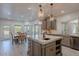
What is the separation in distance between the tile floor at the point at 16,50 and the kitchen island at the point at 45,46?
12 cm

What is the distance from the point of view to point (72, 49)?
262cm

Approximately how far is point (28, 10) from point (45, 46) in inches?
35.5

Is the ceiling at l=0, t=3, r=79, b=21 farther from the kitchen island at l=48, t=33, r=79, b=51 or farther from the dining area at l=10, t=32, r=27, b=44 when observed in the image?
the kitchen island at l=48, t=33, r=79, b=51

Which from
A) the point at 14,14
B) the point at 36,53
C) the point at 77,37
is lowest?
the point at 36,53

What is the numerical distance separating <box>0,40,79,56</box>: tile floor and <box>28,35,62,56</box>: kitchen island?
0.12 meters

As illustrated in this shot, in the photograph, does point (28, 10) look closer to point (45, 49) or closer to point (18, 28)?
point (18, 28)

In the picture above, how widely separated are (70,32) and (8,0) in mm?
1582

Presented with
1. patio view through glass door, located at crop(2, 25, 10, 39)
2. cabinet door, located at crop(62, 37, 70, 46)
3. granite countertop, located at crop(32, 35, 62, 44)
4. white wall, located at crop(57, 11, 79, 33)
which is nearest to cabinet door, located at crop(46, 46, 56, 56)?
granite countertop, located at crop(32, 35, 62, 44)

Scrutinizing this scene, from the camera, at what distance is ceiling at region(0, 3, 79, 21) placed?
254 cm

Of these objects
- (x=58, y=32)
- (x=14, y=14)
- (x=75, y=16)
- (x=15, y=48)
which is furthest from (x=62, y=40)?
(x=14, y=14)

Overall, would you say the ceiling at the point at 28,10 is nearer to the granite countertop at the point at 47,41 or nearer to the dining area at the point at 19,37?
the dining area at the point at 19,37

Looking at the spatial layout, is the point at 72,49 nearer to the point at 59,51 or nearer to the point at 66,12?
the point at 59,51

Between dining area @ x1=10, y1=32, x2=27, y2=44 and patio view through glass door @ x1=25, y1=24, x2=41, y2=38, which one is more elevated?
patio view through glass door @ x1=25, y1=24, x2=41, y2=38

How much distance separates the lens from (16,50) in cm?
254
